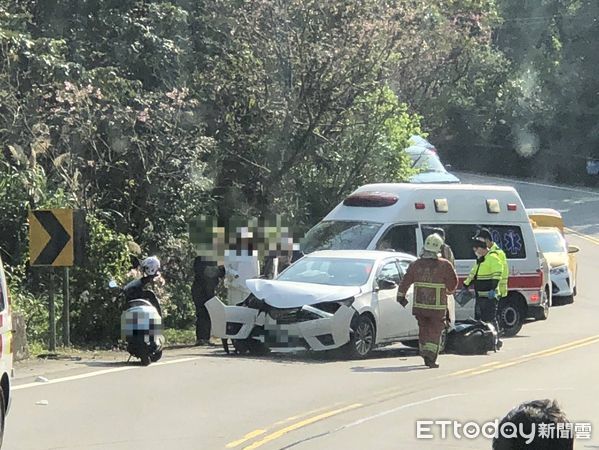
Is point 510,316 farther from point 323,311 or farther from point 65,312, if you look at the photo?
point 65,312

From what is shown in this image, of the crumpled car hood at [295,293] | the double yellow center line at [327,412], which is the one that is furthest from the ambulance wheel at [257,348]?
the double yellow center line at [327,412]

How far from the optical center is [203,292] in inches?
700

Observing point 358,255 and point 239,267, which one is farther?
point 239,267

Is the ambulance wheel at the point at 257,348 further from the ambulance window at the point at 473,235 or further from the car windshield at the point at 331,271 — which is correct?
the ambulance window at the point at 473,235

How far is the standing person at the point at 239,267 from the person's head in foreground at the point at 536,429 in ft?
46.8

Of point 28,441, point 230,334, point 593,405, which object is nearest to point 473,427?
point 593,405

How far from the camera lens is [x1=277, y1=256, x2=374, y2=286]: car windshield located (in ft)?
54.0

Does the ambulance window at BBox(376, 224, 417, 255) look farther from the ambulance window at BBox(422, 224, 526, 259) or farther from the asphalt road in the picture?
the asphalt road

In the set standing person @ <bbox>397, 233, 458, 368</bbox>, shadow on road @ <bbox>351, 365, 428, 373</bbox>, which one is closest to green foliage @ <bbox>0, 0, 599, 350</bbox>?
shadow on road @ <bbox>351, 365, 428, 373</bbox>

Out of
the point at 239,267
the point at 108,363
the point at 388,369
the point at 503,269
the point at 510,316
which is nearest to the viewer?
the point at 388,369

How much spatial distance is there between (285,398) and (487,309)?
6784 mm

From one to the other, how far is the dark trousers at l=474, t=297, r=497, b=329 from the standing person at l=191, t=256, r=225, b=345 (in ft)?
13.4

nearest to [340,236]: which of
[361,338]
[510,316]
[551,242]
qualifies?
[510,316]

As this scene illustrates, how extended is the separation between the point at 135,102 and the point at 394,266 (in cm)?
639
